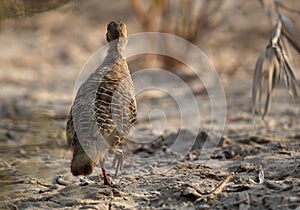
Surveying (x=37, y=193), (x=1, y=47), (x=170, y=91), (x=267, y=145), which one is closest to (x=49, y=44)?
(x=1, y=47)

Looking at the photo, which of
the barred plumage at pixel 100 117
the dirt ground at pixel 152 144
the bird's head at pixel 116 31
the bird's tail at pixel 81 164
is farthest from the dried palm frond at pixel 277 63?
the bird's tail at pixel 81 164

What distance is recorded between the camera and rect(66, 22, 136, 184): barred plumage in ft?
13.8

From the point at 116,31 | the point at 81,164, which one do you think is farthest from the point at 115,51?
the point at 81,164

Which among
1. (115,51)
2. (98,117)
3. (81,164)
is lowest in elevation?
(81,164)

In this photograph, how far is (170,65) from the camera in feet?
31.2

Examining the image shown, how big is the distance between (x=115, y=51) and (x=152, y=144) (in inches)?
50.5

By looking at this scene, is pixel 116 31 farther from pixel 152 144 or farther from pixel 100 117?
pixel 152 144

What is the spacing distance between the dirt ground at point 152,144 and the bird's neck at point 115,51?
523 mm

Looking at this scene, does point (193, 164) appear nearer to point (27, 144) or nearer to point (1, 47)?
point (27, 144)

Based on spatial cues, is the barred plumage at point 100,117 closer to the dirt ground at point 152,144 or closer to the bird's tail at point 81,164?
the bird's tail at point 81,164

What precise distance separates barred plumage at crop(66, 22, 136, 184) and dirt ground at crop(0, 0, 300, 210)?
11.6 inches

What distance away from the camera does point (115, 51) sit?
5039mm

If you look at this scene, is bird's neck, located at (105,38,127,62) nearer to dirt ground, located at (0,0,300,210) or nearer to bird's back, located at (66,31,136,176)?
bird's back, located at (66,31,136,176)

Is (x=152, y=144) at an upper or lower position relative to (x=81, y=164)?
upper
